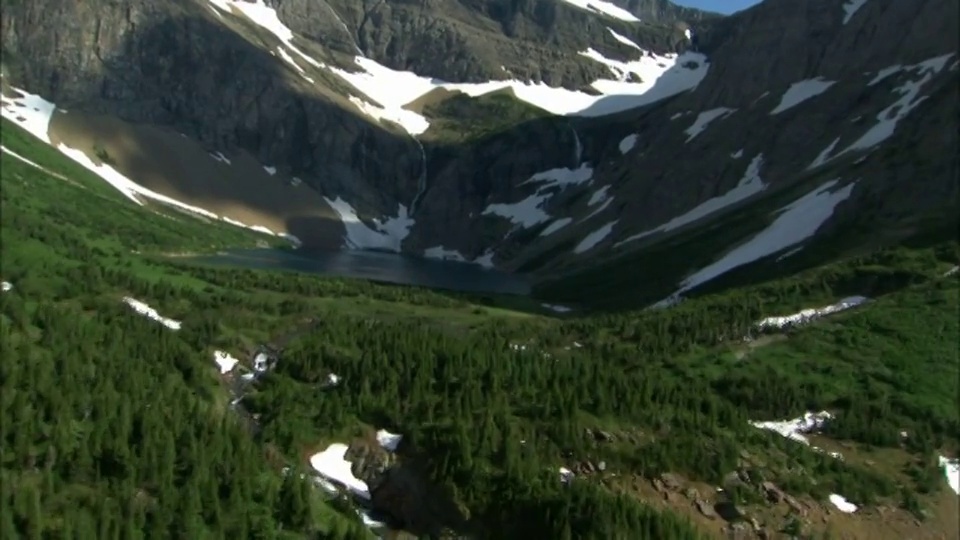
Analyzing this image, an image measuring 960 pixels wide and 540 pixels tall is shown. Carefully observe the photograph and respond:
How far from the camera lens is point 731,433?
4222cm

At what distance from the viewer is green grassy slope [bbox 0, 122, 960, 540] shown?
32438 mm

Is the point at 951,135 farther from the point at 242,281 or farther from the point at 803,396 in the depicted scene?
the point at 242,281

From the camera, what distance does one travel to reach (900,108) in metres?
115

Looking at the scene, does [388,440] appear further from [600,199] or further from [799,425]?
[600,199]

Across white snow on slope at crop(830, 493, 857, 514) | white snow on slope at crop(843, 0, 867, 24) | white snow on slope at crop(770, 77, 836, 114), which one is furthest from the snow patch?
white snow on slope at crop(843, 0, 867, 24)

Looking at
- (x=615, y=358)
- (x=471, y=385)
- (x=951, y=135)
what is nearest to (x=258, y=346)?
(x=471, y=385)

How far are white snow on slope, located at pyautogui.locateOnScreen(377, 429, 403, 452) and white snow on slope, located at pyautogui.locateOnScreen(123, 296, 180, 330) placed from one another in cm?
1831

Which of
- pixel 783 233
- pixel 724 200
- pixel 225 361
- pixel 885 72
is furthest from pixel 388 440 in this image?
pixel 885 72

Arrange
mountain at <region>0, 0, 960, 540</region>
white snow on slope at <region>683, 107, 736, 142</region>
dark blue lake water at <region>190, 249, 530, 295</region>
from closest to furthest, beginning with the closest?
mountain at <region>0, 0, 960, 540</region>
dark blue lake water at <region>190, 249, 530, 295</region>
white snow on slope at <region>683, 107, 736, 142</region>

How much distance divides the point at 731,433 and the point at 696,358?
1296 cm

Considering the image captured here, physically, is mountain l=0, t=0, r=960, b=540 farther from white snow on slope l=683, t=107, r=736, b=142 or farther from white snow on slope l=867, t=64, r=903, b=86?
white snow on slope l=683, t=107, r=736, b=142

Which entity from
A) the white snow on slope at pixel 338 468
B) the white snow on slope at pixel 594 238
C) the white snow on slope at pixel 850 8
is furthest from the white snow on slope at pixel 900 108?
the white snow on slope at pixel 338 468

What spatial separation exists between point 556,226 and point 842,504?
14592 cm

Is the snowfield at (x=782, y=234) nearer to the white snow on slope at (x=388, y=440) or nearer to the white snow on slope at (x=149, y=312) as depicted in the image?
the white snow on slope at (x=149, y=312)
